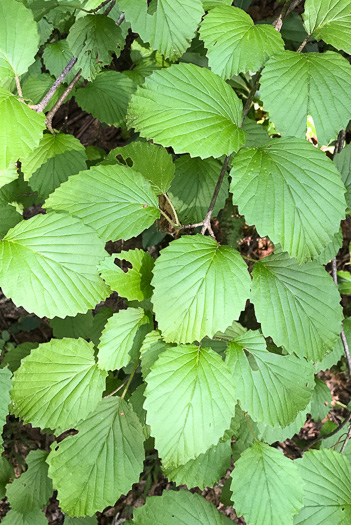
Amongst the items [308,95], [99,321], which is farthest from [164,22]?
[99,321]

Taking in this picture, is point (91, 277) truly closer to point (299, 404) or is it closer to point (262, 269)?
point (262, 269)

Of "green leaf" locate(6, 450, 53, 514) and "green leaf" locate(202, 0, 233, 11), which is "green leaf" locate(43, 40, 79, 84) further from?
"green leaf" locate(6, 450, 53, 514)

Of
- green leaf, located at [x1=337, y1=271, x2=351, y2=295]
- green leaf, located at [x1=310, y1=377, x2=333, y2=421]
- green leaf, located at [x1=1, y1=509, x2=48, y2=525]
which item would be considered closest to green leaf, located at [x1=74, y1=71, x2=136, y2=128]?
green leaf, located at [x1=337, y1=271, x2=351, y2=295]

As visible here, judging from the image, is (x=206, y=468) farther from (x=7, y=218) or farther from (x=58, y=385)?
(x=7, y=218)

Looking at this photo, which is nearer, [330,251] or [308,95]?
[308,95]

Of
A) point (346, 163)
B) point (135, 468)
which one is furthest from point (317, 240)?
point (135, 468)

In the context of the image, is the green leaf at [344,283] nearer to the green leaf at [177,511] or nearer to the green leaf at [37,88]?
the green leaf at [177,511]

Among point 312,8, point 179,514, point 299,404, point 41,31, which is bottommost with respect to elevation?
point 179,514

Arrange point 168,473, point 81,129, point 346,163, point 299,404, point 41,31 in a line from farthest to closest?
point 81,129
point 41,31
point 346,163
point 168,473
point 299,404
